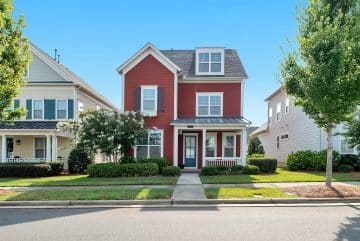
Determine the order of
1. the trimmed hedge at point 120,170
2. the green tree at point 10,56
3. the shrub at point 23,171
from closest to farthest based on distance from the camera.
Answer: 1. the green tree at point 10,56
2. the trimmed hedge at point 120,170
3. the shrub at point 23,171

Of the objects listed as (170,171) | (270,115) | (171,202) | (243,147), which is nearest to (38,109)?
(170,171)

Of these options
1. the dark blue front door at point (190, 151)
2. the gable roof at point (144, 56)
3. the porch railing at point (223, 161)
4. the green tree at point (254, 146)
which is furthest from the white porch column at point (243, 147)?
the green tree at point (254, 146)

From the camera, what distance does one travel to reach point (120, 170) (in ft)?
67.6

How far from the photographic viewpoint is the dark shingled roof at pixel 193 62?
2598 cm

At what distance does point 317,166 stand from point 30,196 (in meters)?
18.1

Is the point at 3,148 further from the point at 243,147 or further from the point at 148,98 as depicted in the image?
the point at 243,147

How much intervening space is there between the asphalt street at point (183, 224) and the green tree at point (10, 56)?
5.30 meters

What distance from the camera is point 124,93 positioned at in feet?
82.1

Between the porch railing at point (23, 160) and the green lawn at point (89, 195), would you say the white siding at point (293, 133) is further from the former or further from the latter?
the porch railing at point (23, 160)

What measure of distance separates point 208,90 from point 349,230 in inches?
731

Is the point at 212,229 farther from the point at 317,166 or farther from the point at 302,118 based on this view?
the point at 302,118

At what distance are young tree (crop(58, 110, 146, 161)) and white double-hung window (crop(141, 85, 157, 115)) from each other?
2.93 metres

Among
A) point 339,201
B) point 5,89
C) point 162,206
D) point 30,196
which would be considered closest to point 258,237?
point 162,206

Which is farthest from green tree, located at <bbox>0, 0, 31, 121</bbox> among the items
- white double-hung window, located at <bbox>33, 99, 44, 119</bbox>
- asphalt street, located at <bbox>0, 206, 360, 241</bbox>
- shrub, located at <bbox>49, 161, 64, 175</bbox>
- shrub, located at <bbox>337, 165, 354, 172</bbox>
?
shrub, located at <bbox>337, 165, 354, 172</bbox>
